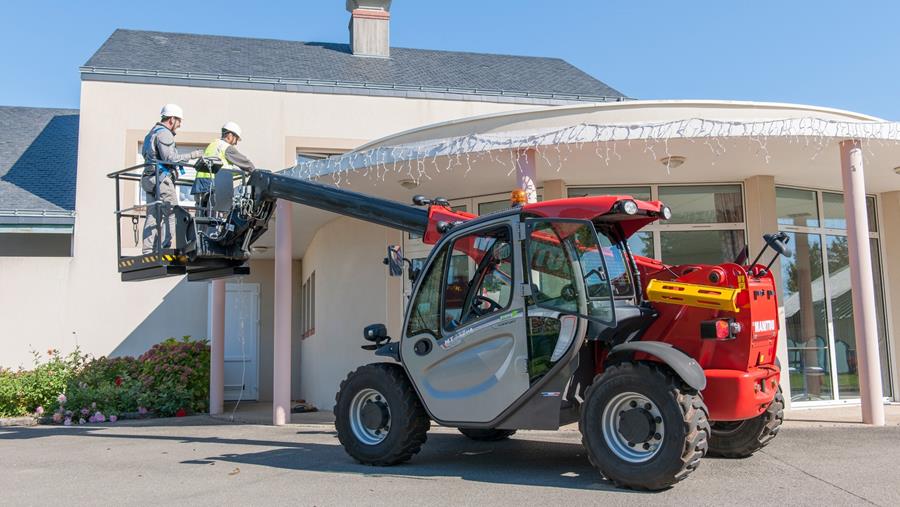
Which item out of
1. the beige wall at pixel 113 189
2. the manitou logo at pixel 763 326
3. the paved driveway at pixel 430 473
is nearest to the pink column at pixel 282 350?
the paved driveway at pixel 430 473

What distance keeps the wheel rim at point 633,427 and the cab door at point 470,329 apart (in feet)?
2.49

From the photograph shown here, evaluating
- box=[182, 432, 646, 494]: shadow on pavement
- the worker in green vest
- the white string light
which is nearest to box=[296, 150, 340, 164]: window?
the white string light

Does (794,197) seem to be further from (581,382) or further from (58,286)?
(58,286)

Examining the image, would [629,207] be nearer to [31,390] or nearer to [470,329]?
[470,329]

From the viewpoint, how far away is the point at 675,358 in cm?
592

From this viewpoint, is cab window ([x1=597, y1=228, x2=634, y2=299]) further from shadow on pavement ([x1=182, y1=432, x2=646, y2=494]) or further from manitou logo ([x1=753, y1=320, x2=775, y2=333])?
shadow on pavement ([x1=182, y1=432, x2=646, y2=494])

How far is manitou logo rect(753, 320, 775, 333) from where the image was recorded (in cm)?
623

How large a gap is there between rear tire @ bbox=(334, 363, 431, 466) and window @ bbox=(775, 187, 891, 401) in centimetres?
677

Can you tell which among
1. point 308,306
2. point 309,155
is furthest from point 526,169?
point 309,155

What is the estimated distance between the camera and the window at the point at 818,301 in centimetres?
1177

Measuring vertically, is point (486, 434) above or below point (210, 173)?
below

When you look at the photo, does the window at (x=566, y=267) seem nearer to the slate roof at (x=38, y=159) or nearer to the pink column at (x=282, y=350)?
the pink column at (x=282, y=350)

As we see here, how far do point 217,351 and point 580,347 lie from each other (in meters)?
8.69

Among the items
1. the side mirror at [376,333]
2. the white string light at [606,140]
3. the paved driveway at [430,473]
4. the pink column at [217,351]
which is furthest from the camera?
the pink column at [217,351]
